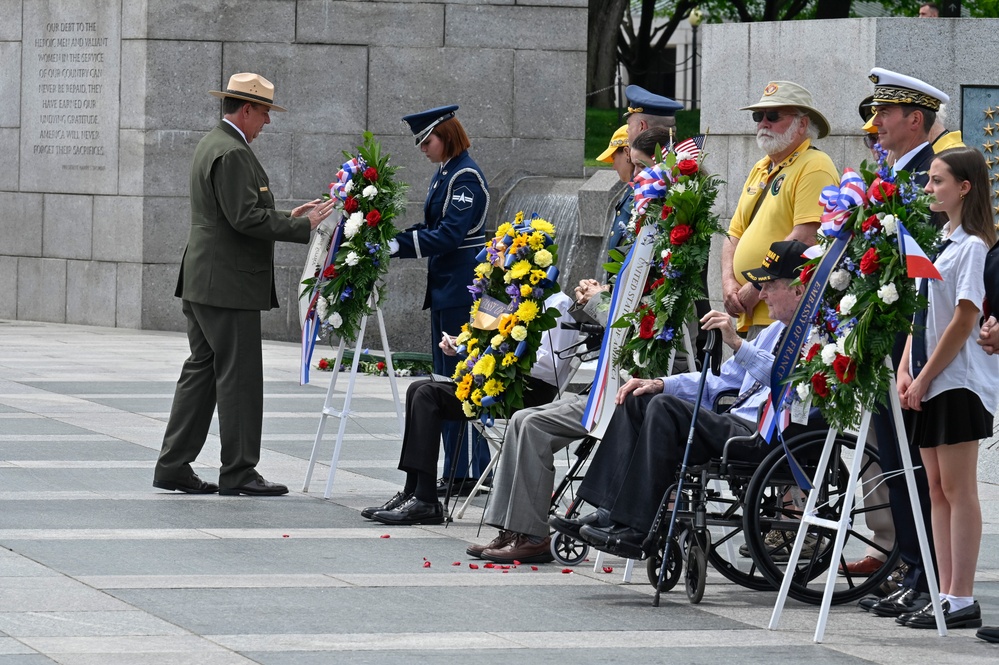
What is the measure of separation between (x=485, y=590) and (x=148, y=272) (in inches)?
462

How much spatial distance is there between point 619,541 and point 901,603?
3.54ft

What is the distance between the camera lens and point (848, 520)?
6301 mm

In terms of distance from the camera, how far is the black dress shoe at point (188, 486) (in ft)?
30.0

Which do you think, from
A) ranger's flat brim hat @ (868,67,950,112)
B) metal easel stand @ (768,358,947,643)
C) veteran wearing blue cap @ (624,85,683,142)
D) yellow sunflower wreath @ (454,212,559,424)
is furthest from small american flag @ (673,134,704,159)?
metal easel stand @ (768,358,947,643)

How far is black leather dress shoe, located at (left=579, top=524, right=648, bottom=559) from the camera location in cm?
675

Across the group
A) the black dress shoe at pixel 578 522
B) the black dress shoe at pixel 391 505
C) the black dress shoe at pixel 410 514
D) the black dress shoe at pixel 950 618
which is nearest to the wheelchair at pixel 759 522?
the black dress shoe at pixel 578 522

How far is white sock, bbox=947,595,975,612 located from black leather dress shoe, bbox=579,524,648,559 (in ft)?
3.80

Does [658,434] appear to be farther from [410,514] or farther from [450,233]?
[450,233]

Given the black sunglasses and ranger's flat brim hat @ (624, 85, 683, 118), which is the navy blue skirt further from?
ranger's flat brim hat @ (624, 85, 683, 118)

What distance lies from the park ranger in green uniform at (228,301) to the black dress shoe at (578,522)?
2582mm

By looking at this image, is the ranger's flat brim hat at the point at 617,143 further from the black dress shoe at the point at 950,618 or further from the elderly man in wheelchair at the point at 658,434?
the black dress shoe at the point at 950,618

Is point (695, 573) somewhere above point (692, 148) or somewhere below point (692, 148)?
below

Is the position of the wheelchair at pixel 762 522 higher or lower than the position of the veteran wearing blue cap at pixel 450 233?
lower

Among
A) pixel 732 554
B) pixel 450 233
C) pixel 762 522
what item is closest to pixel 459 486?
pixel 450 233
